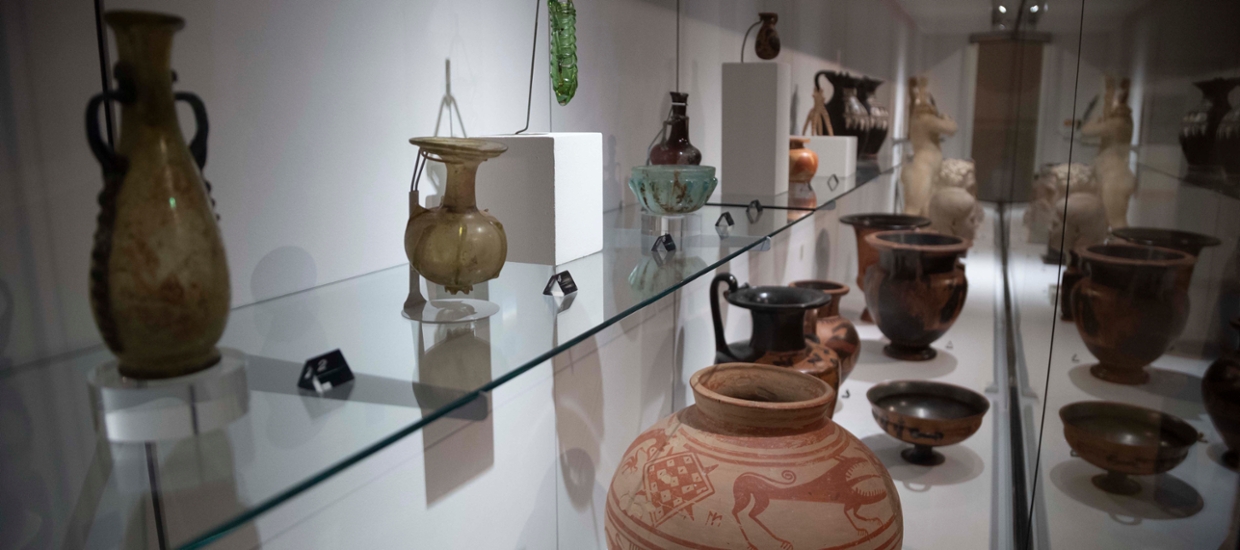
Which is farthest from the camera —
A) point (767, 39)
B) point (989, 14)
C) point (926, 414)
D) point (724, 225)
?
point (989, 14)

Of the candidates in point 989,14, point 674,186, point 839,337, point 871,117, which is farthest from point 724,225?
point 989,14

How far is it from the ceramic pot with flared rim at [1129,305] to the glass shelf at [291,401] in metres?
0.74

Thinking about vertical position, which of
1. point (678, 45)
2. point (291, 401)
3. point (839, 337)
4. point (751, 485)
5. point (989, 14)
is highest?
point (989, 14)

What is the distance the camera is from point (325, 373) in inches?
21.8

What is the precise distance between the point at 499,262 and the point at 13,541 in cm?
44

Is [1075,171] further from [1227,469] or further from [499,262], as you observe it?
[499,262]

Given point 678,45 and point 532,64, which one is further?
point 678,45

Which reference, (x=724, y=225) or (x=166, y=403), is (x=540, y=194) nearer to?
(x=724, y=225)

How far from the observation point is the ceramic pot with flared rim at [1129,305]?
1.09 m

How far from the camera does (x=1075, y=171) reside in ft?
5.27

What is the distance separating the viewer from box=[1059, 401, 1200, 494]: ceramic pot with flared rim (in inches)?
43.7

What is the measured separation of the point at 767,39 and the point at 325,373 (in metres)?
1.79

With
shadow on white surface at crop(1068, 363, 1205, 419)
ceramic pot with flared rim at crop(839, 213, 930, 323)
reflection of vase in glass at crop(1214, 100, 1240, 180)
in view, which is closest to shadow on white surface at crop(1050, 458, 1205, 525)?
shadow on white surface at crop(1068, 363, 1205, 419)

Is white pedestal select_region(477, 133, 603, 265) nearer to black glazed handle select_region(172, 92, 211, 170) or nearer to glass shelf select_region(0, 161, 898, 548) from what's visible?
glass shelf select_region(0, 161, 898, 548)
